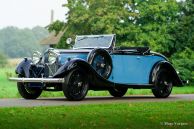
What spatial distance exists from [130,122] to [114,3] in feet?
116

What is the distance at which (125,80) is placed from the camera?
16938 millimetres

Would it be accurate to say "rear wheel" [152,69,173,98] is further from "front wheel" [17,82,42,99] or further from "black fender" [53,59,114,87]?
"front wheel" [17,82,42,99]

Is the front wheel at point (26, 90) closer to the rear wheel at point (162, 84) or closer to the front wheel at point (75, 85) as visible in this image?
the front wheel at point (75, 85)

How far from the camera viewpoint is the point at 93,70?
15547mm

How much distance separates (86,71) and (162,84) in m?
3.20

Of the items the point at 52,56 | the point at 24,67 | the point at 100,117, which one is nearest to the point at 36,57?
the point at 24,67

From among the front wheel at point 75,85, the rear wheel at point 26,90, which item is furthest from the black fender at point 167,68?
the rear wheel at point 26,90

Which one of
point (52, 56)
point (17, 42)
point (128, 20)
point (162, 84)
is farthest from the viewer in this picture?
point (17, 42)

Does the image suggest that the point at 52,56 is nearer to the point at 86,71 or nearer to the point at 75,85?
the point at 86,71

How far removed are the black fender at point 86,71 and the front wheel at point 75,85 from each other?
0.13m

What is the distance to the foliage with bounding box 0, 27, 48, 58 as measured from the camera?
6678 inches

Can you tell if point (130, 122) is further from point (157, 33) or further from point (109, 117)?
point (157, 33)

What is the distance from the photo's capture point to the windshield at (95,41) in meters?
17.1

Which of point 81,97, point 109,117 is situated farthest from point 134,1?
point 109,117
